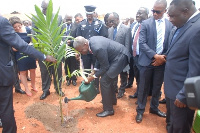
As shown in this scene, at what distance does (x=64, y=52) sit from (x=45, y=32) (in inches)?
17.2

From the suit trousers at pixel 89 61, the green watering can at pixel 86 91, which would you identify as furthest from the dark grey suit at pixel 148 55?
the suit trousers at pixel 89 61

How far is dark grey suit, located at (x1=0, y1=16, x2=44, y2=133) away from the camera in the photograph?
2.16m

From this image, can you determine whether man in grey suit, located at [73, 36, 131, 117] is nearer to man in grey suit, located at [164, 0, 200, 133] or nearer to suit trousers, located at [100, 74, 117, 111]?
suit trousers, located at [100, 74, 117, 111]

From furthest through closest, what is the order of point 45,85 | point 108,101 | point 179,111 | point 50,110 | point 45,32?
point 45,85 → point 50,110 → point 108,101 → point 45,32 → point 179,111

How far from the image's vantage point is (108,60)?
337cm

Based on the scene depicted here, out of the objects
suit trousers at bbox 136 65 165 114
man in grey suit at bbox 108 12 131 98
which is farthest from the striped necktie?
man in grey suit at bbox 108 12 131 98

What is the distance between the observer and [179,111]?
2096 millimetres

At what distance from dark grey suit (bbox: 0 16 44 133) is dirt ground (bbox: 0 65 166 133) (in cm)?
67

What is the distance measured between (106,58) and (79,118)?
133cm

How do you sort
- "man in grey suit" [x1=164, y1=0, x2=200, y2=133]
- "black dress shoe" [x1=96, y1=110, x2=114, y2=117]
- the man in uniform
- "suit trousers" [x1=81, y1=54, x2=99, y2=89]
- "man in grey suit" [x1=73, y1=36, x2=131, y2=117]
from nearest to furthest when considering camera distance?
"man in grey suit" [x1=164, y1=0, x2=200, y2=133] < "man in grey suit" [x1=73, y1=36, x2=131, y2=117] < "black dress shoe" [x1=96, y1=110, x2=114, y2=117] < the man in uniform < "suit trousers" [x1=81, y1=54, x2=99, y2=89]

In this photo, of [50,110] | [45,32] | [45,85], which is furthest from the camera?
[45,85]

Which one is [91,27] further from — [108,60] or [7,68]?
[7,68]

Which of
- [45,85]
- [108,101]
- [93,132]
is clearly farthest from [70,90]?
[93,132]

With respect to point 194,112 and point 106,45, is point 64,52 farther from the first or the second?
point 194,112
